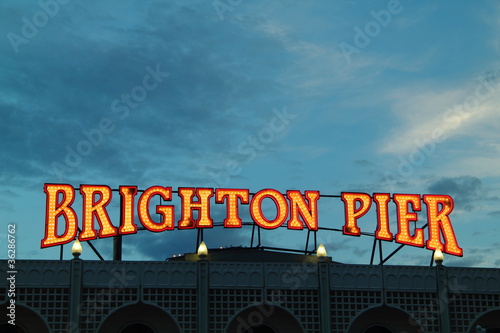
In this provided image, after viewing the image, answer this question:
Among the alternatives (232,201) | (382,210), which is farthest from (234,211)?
(382,210)

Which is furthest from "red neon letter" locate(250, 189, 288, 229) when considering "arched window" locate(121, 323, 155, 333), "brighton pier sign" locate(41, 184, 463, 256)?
"arched window" locate(121, 323, 155, 333)

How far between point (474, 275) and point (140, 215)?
19.6 meters

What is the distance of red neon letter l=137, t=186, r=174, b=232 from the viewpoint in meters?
47.2

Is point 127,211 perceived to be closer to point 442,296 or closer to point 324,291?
point 324,291

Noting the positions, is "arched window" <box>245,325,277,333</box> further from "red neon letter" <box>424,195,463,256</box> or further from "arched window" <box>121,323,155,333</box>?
"red neon letter" <box>424,195,463,256</box>

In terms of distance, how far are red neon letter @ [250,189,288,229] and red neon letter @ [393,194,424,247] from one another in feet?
23.8

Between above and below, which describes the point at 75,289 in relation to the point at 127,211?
below

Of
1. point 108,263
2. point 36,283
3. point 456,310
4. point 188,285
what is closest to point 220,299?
point 188,285

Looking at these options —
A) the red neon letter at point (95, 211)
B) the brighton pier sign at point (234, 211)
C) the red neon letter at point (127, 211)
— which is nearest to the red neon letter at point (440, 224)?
the brighton pier sign at point (234, 211)

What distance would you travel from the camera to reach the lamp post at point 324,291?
133ft

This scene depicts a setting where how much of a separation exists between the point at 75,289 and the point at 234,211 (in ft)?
41.8

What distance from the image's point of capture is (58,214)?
148 ft

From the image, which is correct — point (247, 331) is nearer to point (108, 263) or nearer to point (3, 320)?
point (108, 263)

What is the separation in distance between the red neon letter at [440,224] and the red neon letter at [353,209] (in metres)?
3.90
